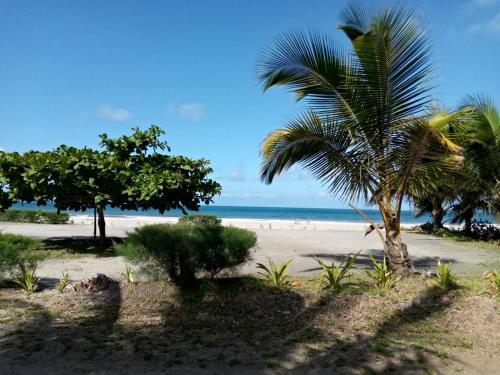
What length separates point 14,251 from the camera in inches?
280

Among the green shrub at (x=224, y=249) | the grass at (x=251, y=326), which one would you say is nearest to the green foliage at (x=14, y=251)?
the grass at (x=251, y=326)

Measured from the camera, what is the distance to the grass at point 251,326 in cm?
431

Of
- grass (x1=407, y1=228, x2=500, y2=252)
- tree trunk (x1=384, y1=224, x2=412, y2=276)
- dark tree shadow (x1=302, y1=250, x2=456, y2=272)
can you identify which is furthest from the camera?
grass (x1=407, y1=228, x2=500, y2=252)

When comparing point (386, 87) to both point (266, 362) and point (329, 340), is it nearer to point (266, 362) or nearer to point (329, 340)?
point (329, 340)

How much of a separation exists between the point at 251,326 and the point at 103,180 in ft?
26.2

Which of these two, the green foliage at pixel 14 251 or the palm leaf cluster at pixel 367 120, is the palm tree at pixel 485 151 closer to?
the palm leaf cluster at pixel 367 120

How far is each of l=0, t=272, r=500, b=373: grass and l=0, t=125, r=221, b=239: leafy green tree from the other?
497cm

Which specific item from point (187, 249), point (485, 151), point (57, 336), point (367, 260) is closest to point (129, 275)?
point (187, 249)

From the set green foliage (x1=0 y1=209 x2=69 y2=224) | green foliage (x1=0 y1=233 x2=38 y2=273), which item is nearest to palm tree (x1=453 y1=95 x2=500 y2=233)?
green foliage (x1=0 y1=233 x2=38 y2=273)

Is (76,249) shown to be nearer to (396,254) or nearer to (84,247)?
(84,247)

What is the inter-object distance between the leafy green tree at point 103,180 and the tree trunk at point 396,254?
19.9ft

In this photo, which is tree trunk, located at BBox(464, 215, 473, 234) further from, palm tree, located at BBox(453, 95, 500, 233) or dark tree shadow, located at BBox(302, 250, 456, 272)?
dark tree shadow, located at BBox(302, 250, 456, 272)

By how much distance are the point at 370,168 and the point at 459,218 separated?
1885 centimetres

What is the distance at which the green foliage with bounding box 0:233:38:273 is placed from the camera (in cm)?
702
